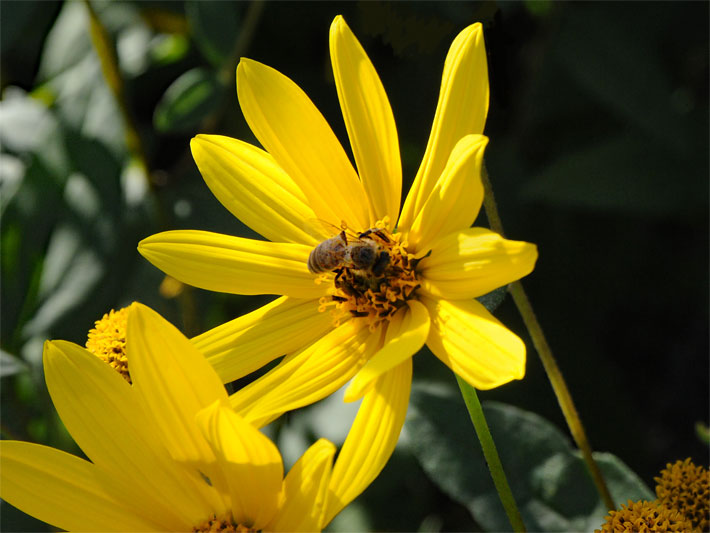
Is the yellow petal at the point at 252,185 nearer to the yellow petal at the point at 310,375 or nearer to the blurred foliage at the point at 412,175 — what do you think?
the yellow petal at the point at 310,375

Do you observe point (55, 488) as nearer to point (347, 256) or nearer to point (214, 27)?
point (347, 256)

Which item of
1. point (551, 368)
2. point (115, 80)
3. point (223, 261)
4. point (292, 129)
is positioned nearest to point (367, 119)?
point (292, 129)

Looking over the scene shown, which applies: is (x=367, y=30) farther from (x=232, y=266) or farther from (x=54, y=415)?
(x=54, y=415)

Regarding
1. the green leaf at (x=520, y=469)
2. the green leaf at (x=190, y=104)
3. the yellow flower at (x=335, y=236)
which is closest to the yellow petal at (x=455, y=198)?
the yellow flower at (x=335, y=236)

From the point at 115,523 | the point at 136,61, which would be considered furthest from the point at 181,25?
the point at 115,523

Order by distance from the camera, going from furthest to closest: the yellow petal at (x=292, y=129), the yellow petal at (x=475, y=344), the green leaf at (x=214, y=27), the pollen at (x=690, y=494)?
the green leaf at (x=214, y=27) → the yellow petal at (x=292, y=129) → the pollen at (x=690, y=494) → the yellow petal at (x=475, y=344)

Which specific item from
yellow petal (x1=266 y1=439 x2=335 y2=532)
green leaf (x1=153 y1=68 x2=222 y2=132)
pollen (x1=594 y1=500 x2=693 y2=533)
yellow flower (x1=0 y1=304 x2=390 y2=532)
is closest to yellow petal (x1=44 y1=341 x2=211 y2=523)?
yellow flower (x1=0 y1=304 x2=390 y2=532)
